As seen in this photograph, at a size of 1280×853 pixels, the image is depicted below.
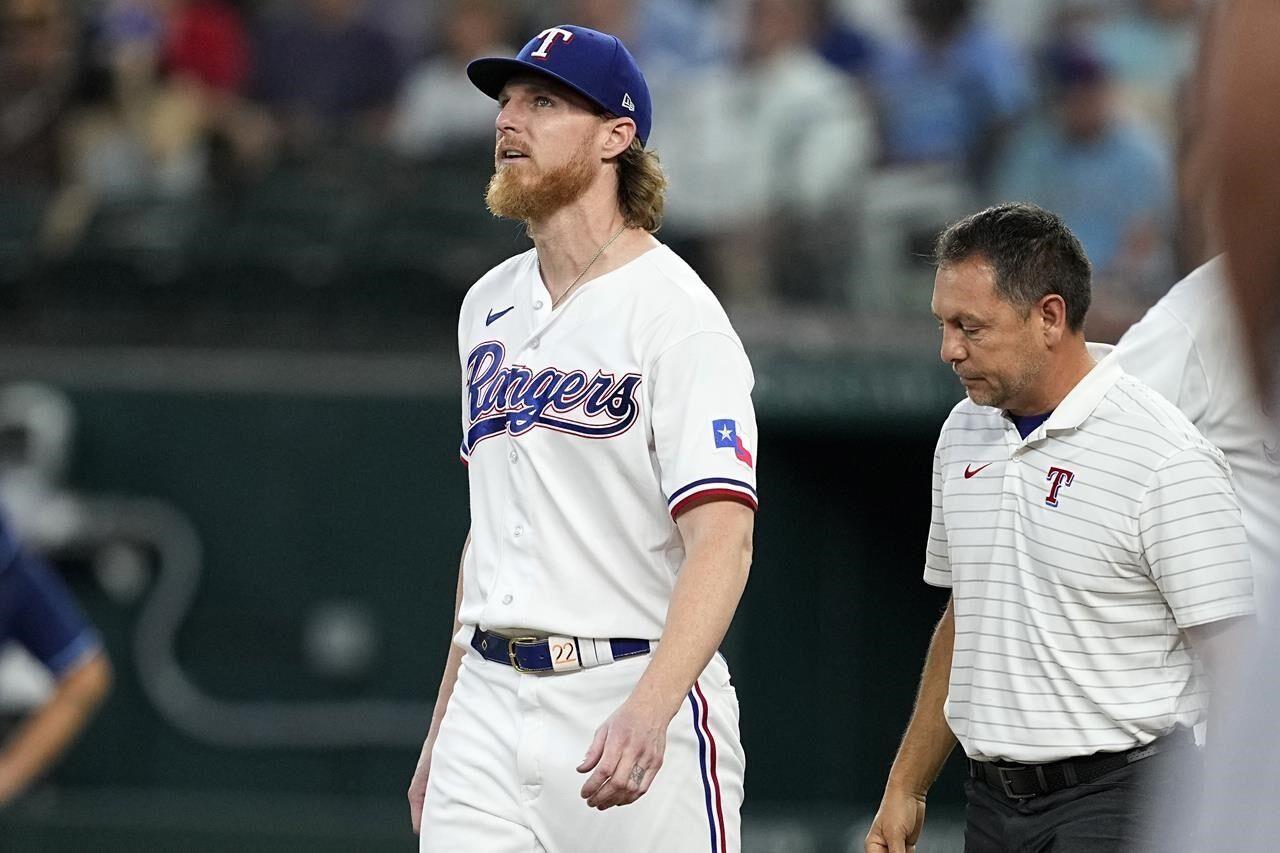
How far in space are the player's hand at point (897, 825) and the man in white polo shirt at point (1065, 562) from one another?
0.01 m

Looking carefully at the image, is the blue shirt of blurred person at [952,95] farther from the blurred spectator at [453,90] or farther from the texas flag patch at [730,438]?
the texas flag patch at [730,438]

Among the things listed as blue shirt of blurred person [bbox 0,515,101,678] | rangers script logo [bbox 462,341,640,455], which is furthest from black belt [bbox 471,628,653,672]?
blue shirt of blurred person [bbox 0,515,101,678]

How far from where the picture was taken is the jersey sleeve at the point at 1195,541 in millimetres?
3156

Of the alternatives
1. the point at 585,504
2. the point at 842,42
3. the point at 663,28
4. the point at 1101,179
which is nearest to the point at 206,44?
the point at 663,28

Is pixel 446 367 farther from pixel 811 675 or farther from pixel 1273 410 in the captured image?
pixel 1273 410

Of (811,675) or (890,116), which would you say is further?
(811,675)

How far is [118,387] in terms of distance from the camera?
9.66 m

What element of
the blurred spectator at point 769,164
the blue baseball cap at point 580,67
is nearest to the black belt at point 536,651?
the blue baseball cap at point 580,67

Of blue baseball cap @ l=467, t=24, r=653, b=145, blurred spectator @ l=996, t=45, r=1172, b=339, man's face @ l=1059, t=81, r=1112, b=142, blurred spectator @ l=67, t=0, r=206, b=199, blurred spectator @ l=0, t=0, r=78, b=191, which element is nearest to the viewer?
blue baseball cap @ l=467, t=24, r=653, b=145

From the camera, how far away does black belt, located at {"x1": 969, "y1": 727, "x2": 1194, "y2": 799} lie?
10.7 ft

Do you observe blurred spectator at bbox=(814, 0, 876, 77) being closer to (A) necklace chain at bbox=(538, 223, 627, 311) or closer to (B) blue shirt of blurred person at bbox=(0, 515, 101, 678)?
(B) blue shirt of blurred person at bbox=(0, 515, 101, 678)

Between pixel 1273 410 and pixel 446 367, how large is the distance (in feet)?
26.1

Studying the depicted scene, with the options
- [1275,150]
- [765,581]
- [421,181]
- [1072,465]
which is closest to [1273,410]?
[1275,150]

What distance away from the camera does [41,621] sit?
5.06m
